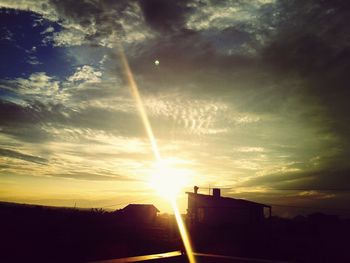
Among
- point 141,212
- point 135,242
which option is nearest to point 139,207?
point 141,212

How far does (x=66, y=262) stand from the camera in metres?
14.0

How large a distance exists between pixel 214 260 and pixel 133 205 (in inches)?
1821

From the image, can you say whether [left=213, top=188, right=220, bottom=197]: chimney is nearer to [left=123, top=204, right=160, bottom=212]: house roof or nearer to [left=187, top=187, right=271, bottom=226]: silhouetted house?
[left=187, top=187, right=271, bottom=226]: silhouetted house

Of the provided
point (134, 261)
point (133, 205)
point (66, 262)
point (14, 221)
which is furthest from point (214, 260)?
point (133, 205)

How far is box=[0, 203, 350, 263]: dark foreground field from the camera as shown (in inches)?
669

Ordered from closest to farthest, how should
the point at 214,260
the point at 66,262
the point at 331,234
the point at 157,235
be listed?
the point at 214,260
the point at 66,262
the point at 157,235
the point at 331,234

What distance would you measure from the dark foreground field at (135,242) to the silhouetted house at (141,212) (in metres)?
16.3

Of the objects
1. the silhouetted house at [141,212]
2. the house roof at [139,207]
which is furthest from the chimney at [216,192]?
the house roof at [139,207]

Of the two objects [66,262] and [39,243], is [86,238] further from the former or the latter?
[66,262]

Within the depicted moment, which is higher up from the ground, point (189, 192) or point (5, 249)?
point (189, 192)

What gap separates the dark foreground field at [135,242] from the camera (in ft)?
55.7

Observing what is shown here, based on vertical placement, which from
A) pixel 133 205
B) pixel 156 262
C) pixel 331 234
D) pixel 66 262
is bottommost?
pixel 66 262

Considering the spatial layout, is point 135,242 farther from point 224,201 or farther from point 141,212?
point 141,212

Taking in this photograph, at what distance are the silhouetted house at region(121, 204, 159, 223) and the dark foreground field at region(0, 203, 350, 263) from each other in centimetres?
1626
